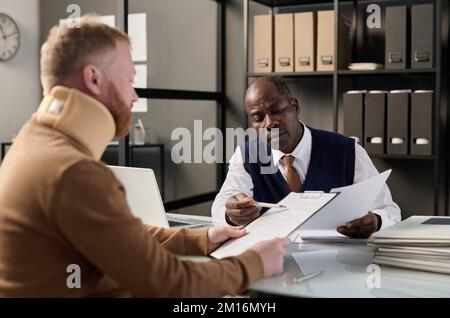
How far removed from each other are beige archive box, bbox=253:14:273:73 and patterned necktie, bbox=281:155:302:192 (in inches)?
57.1

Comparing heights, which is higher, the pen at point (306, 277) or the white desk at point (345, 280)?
the pen at point (306, 277)

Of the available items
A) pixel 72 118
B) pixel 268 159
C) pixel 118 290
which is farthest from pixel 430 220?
pixel 72 118

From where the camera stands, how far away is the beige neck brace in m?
1.00

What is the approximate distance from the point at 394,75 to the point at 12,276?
2768 mm

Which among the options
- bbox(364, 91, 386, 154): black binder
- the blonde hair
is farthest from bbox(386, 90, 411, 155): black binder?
the blonde hair

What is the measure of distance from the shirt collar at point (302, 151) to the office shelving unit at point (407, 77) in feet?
3.67

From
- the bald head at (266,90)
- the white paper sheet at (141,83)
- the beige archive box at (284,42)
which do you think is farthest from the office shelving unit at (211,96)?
the bald head at (266,90)

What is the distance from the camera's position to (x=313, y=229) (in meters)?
1.56

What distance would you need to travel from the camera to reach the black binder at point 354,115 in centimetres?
319

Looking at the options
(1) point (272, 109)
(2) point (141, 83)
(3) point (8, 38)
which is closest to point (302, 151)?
(1) point (272, 109)

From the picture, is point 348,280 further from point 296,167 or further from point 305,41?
point 305,41

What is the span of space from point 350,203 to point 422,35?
6.36 feet

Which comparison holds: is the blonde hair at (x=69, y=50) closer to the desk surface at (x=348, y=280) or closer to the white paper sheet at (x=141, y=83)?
the desk surface at (x=348, y=280)
